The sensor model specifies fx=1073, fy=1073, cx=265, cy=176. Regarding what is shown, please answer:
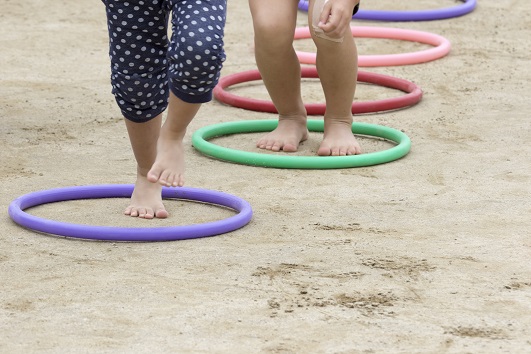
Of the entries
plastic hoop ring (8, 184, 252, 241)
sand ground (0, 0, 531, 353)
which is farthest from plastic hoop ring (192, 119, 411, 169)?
plastic hoop ring (8, 184, 252, 241)

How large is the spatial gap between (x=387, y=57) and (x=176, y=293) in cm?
359

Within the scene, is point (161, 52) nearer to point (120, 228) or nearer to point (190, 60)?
point (190, 60)

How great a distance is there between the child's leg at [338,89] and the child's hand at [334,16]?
0.93 m

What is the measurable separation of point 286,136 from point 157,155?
1.29m

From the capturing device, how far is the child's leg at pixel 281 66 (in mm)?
4219

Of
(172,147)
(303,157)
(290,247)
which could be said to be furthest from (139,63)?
(303,157)

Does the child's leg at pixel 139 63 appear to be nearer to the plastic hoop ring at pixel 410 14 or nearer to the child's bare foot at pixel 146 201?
the child's bare foot at pixel 146 201

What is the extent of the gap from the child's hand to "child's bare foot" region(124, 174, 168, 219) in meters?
0.78

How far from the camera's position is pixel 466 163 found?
4.24 metres

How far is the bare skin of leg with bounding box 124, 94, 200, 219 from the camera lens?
3.25m

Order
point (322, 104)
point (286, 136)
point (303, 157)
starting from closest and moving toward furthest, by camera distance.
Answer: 1. point (303, 157)
2. point (286, 136)
3. point (322, 104)

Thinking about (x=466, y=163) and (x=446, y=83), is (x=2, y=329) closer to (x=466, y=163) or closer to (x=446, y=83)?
(x=466, y=163)

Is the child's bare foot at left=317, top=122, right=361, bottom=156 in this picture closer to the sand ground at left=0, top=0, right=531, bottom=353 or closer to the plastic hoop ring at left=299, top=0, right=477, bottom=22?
the sand ground at left=0, top=0, right=531, bottom=353

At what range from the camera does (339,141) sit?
4.41 metres
